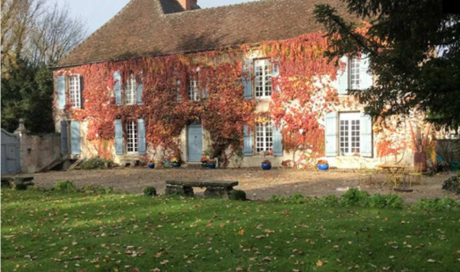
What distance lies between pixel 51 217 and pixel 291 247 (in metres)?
4.52

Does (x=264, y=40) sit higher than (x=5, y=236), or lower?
higher

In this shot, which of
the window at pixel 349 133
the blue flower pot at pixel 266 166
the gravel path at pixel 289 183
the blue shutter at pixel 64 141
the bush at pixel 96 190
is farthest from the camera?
the blue shutter at pixel 64 141

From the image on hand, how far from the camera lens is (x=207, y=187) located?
960 centimetres

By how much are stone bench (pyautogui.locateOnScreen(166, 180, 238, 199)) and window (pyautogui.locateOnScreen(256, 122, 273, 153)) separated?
28.7 feet

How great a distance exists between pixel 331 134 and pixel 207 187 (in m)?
8.71

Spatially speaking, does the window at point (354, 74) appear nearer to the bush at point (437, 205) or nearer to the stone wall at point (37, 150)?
the bush at point (437, 205)

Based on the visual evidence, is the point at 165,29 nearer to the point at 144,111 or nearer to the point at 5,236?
the point at 144,111

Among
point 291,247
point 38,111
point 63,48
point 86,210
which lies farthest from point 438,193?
point 63,48

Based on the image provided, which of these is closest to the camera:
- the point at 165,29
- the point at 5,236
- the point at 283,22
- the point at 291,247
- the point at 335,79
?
the point at 291,247

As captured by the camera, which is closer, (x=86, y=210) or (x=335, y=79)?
(x=86, y=210)

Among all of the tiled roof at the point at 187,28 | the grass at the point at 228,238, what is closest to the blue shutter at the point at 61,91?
the tiled roof at the point at 187,28

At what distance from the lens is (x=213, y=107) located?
1897cm

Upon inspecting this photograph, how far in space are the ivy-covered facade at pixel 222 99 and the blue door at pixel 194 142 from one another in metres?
0.05

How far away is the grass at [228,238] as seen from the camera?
468cm
